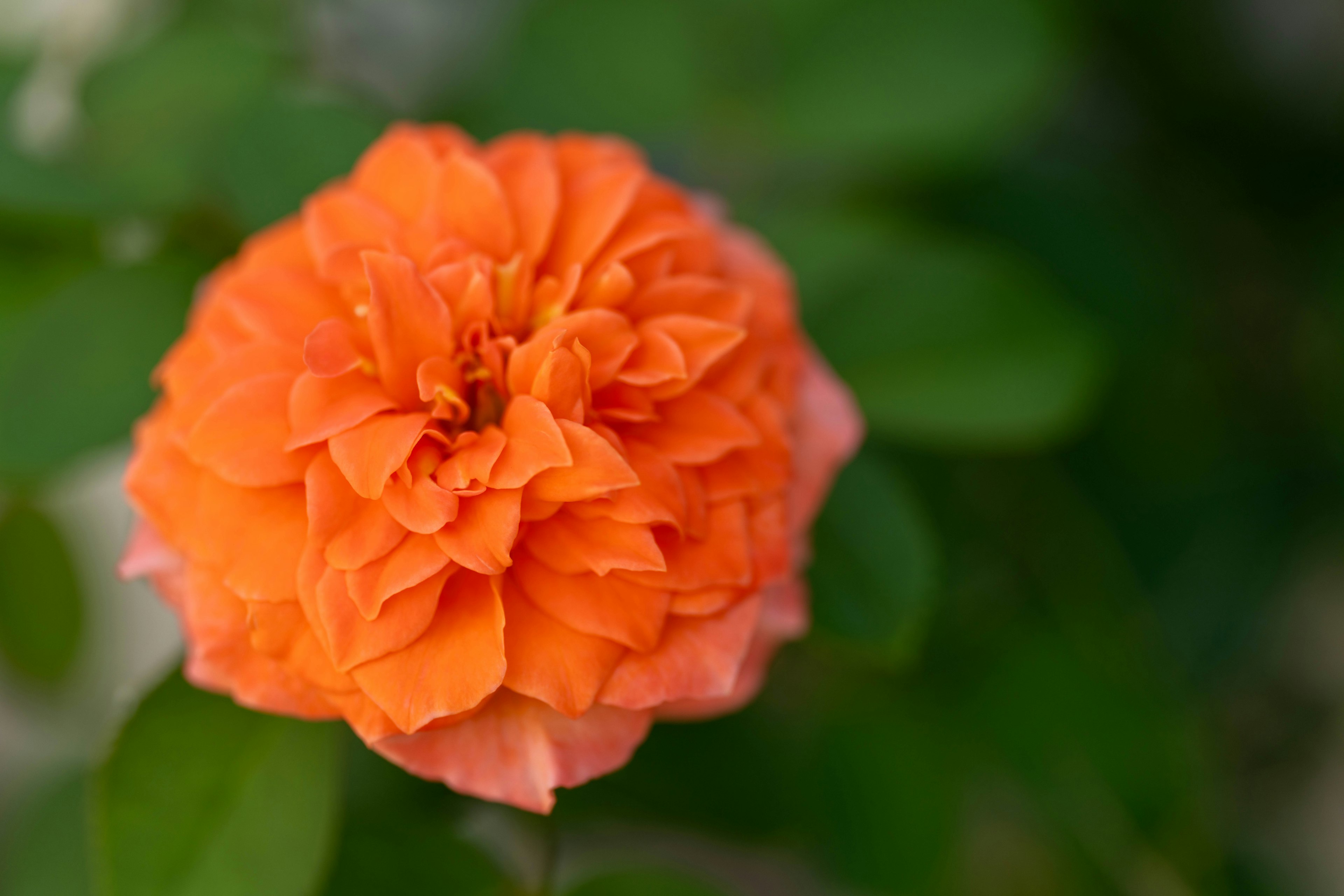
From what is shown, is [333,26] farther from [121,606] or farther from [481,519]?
[481,519]

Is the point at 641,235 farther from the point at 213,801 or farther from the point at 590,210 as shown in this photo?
the point at 213,801

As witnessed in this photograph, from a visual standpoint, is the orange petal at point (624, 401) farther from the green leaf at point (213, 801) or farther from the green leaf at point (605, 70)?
the green leaf at point (605, 70)

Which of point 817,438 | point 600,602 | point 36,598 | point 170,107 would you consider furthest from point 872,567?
point 36,598

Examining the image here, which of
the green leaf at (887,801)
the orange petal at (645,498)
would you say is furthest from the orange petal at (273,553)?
the green leaf at (887,801)

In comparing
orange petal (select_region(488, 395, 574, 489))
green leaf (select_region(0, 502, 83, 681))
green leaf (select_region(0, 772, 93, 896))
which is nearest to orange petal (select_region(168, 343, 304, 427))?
orange petal (select_region(488, 395, 574, 489))

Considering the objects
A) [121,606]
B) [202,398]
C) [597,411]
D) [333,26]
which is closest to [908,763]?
[597,411]
